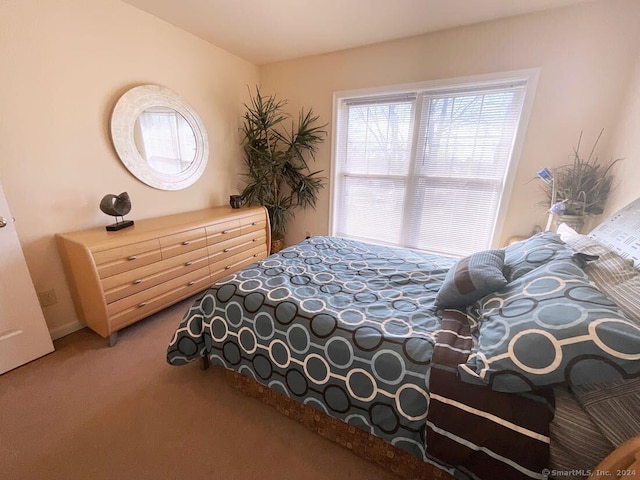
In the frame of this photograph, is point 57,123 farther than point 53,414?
Yes

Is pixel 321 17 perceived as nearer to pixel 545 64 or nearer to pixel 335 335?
pixel 545 64

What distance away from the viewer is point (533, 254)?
1.19 meters

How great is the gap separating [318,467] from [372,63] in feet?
10.6

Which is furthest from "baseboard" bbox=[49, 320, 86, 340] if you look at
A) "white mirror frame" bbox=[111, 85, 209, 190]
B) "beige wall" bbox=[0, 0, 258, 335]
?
"white mirror frame" bbox=[111, 85, 209, 190]

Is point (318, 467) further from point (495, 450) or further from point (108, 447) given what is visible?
point (108, 447)

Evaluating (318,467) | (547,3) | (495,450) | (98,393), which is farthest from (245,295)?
(547,3)

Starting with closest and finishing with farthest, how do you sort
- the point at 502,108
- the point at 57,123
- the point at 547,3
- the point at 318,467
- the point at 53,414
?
the point at 318,467 → the point at 53,414 → the point at 57,123 → the point at 547,3 → the point at 502,108

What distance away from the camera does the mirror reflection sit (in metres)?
2.15

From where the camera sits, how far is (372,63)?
2.55m

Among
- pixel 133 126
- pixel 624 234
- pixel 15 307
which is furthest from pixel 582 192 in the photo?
pixel 15 307

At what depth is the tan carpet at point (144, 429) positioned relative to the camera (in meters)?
1.07

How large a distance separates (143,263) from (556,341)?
226 centimetres

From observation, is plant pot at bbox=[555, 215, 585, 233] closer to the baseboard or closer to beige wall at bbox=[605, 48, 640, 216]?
beige wall at bbox=[605, 48, 640, 216]

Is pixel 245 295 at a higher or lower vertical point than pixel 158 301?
higher
